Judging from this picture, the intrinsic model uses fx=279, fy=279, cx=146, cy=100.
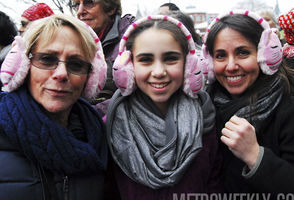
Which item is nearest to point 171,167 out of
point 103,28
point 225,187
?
point 225,187

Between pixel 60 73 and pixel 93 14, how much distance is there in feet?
5.26

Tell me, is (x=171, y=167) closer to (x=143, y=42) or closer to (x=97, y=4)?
(x=143, y=42)

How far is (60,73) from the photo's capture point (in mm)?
1695

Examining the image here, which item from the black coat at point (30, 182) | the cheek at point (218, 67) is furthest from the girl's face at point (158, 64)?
the black coat at point (30, 182)

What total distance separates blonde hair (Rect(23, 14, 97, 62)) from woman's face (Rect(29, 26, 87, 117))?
26mm

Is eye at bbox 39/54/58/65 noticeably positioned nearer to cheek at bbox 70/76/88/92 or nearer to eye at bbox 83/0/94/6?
cheek at bbox 70/76/88/92

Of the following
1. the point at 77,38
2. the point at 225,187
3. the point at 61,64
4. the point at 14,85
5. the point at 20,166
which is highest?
the point at 77,38

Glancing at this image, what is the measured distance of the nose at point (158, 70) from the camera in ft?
6.49

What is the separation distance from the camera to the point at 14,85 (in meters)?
1.70

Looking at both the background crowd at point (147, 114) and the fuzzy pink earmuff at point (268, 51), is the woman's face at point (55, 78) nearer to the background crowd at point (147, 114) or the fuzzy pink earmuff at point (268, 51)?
the background crowd at point (147, 114)

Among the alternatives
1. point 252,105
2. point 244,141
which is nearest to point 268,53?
point 252,105

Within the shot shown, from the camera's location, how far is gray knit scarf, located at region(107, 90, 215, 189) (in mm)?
1910

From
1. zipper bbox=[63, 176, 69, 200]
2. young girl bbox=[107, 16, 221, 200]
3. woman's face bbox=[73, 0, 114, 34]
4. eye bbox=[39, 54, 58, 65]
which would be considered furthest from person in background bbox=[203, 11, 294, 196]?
woman's face bbox=[73, 0, 114, 34]

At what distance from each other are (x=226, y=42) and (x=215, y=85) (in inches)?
17.9
